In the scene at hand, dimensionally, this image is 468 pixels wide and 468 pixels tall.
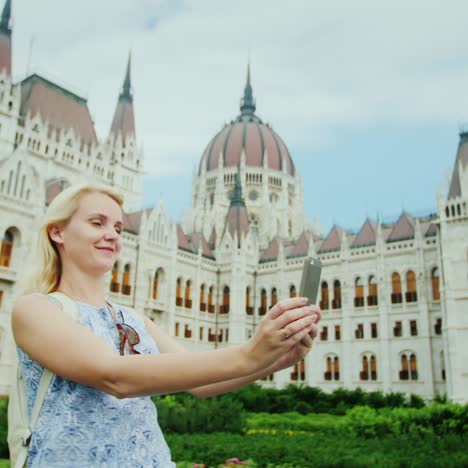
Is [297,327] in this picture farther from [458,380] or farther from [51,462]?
[458,380]

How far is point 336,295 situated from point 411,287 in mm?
5952

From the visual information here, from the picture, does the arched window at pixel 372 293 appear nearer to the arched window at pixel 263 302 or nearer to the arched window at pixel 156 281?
the arched window at pixel 263 302

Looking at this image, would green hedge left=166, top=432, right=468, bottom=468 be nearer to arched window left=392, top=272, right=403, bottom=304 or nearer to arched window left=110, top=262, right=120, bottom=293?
arched window left=110, top=262, right=120, bottom=293

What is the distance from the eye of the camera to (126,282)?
35562mm

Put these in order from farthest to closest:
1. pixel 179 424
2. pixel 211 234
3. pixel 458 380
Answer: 1. pixel 211 234
2. pixel 458 380
3. pixel 179 424

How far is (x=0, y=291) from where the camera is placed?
2820 centimetres

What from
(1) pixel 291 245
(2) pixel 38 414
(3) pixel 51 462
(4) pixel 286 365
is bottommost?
(3) pixel 51 462

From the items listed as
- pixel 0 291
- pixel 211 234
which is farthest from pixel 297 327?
pixel 211 234

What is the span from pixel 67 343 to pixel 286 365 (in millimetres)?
1000

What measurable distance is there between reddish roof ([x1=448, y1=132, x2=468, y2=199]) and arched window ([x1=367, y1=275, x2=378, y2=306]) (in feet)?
26.1

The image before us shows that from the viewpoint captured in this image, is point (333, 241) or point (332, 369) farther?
point (333, 241)

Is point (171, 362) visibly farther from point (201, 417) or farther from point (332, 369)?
point (332, 369)

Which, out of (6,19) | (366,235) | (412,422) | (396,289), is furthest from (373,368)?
(6,19)

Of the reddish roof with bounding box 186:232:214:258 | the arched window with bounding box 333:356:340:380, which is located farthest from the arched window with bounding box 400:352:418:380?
the reddish roof with bounding box 186:232:214:258
